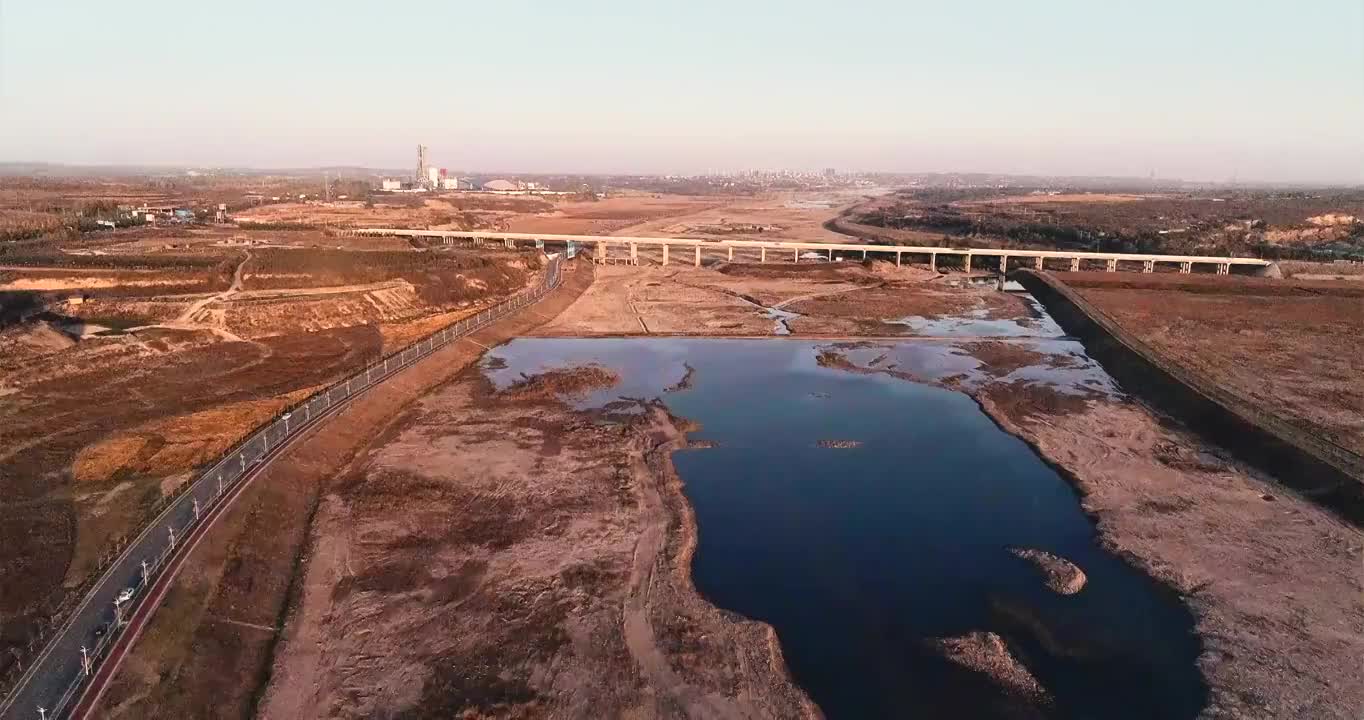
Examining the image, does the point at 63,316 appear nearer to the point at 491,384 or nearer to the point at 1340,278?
the point at 491,384

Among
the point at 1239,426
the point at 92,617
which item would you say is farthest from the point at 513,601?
the point at 1239,426

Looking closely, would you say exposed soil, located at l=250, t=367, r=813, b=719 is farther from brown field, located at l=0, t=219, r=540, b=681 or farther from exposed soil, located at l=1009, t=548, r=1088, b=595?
exposed soil, located at l=1009, t=548, r=1088, b=595

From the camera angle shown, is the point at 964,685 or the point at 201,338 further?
the point at 201,338

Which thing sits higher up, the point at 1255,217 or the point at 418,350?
the point at 1255,217

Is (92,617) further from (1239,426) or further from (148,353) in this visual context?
(1239,426)

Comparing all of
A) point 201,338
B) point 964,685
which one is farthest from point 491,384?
point 964,685

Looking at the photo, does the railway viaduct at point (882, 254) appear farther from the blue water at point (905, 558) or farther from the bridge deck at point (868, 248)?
the blue water at point (905, 558)

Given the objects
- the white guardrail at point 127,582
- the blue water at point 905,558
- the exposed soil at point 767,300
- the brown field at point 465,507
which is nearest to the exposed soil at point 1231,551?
the brown field at point 465,507
